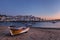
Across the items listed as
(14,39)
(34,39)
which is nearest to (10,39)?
(14,39)

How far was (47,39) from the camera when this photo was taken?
11930mm

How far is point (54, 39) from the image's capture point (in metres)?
11.9

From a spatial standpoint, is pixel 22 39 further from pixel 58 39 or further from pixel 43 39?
pixel 58 39

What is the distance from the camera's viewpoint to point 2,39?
1167cm

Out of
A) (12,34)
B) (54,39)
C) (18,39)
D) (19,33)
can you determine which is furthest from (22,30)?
(54,39)

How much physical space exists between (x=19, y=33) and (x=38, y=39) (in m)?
3.15

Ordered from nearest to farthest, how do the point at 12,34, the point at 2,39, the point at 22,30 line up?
the point at 2,39 → the point at 12,34 → the point at 22,30

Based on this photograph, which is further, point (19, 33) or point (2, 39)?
point (19, 33)

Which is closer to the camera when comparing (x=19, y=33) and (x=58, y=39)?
(x=58, y=39)

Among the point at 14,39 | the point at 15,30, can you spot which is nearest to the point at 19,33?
the point at 15,30

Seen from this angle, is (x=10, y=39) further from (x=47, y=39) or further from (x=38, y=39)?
(x=47, y=39)

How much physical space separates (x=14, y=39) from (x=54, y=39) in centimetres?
338

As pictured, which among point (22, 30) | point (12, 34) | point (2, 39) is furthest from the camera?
point (22, 30)

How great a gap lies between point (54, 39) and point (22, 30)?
430 cm
